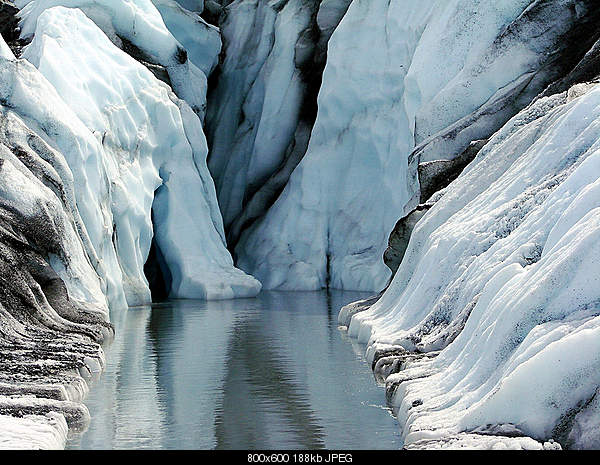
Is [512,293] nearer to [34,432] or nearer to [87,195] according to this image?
[34,432]

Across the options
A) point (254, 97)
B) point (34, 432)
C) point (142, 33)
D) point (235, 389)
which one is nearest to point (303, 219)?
point (254, 97)

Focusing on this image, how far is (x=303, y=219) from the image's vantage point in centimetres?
2381

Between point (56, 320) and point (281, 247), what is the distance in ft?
39.3

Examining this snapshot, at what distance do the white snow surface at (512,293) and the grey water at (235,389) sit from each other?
0.46 m

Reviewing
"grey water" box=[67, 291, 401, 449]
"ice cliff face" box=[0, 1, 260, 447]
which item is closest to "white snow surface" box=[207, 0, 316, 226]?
"ice cliff face" box=[0, 1, 260, 447]

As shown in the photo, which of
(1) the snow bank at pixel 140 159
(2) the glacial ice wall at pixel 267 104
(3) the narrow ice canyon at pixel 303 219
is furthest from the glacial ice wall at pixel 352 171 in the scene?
(1) the snow bank at pixel 140 159

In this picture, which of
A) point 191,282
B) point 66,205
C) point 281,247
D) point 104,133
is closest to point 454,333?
point 66,205

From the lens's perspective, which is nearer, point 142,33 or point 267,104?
point 142,33

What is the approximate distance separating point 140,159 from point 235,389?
10.4 m

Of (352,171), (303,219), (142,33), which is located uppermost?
(142,33)

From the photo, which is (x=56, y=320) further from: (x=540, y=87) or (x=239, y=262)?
(x=239, y=262)

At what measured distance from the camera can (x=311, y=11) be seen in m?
26.0

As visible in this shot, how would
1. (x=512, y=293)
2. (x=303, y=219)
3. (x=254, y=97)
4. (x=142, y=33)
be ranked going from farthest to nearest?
(x=254, y=97)
(x=303, y=219)
(x=142, y=33)
(x=512, y=293)

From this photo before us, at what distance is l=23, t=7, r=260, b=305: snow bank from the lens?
18203 mm
